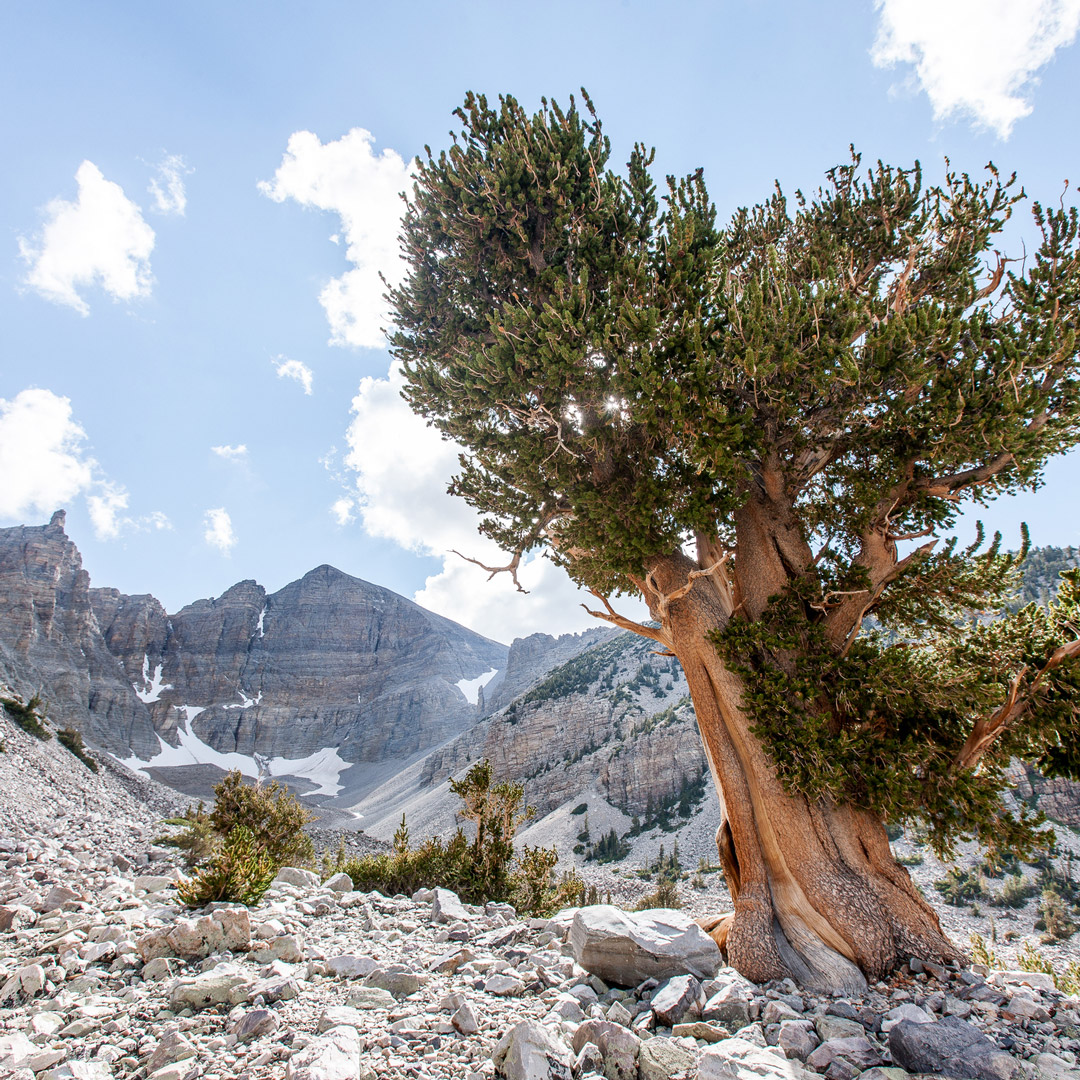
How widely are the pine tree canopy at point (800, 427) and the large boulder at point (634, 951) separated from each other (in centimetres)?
234

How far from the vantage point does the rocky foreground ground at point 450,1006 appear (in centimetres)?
327

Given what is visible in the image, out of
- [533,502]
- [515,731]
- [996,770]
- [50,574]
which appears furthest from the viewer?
[50,574]

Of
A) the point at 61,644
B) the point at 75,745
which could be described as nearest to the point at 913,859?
the point at 75,745

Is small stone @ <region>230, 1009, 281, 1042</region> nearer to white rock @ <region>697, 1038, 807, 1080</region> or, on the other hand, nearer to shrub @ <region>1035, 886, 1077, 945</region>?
white rock @ <region>697, 1038, 807, 1080</region>

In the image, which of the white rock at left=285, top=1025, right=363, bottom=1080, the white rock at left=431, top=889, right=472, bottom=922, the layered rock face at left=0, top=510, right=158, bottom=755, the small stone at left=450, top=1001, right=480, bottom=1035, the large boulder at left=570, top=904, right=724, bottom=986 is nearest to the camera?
the white rock at left=285, top=1025, right=363, bottom=1080

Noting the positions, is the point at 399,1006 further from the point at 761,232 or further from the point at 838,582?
the point at 761,232

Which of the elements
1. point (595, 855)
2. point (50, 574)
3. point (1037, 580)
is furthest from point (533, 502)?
point (50, 574)

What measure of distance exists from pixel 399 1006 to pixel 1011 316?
10.4 meters

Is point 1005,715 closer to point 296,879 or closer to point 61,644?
point 296,879

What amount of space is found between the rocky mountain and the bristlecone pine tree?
11387 centimetres

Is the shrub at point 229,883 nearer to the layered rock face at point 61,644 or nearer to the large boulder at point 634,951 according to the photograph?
the large boulder at point 634,951

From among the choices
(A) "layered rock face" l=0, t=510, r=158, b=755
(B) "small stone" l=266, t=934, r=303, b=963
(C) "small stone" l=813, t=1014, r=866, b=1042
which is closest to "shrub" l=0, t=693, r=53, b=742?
(B) "small stone" l=266, t=934, r=303, b=963

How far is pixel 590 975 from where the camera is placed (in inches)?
204

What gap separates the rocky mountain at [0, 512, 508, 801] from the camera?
110188mm
